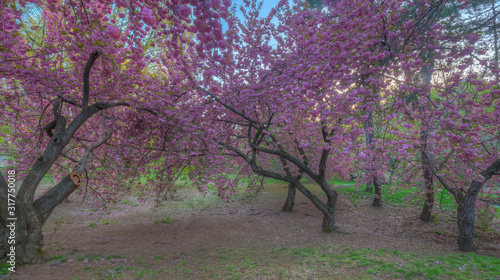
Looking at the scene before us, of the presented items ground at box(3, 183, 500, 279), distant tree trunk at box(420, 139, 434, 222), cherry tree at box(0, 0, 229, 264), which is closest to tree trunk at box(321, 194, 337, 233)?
ground at box(3, 183, 500, 279)

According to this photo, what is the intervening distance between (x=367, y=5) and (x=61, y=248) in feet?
27.7

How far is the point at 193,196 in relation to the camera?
13484 millimetres

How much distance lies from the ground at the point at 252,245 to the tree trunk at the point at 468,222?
1.08 ft

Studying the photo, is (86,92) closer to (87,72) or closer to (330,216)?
(87,72)

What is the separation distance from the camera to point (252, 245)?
21.2 feet

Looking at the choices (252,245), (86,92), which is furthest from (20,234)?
(252,245)

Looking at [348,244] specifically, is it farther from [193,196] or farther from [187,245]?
[193,196]

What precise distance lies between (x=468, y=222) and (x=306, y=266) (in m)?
5.01

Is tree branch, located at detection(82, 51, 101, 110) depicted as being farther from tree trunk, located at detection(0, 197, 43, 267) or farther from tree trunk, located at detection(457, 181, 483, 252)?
tree trunk, located at detection(457, 181, 483, 252)

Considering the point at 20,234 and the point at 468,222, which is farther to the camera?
Result: the point at 468,222

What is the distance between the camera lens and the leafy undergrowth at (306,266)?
4277mm

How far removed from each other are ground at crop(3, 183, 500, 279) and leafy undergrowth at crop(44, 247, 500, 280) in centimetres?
2

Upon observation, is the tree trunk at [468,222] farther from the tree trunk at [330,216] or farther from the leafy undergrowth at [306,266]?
the tree trunk at [330,216]

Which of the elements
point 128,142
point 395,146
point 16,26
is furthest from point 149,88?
point 395,146
